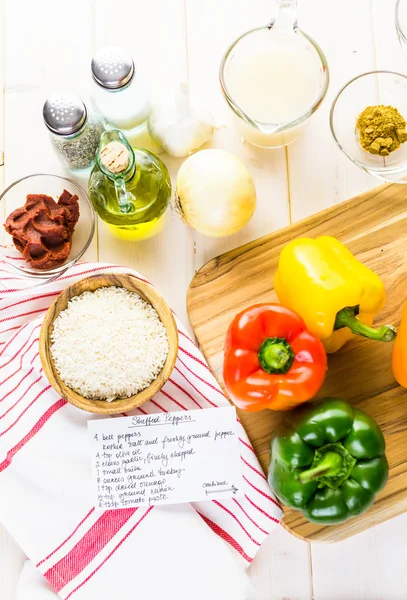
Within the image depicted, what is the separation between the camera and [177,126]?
1.31 m

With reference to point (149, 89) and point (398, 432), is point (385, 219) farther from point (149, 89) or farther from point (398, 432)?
point (149, 89)

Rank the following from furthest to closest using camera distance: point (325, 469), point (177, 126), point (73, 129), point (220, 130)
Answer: point (220, 130) → point (177, 126) → point (73, 129) → point (325, 469)

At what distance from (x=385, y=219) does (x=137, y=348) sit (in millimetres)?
539

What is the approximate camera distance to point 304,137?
141cm

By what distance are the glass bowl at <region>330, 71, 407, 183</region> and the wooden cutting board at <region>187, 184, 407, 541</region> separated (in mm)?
48

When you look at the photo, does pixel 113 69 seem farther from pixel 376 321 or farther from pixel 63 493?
pixel 63 493

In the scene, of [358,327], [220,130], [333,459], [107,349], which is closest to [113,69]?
[220,130]

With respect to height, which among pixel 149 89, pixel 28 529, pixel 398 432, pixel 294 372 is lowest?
pixel 28 529

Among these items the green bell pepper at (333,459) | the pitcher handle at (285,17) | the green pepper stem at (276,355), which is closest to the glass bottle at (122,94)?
the pitcher handle at (285,17)

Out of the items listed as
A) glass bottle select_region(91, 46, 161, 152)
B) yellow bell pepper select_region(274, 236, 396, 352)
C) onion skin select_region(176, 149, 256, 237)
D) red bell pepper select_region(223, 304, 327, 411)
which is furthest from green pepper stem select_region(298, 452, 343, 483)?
glass bottle select_region(91, 46, 161, 152)

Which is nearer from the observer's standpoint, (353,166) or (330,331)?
(330,331)

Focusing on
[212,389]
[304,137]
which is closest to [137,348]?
[212,389]

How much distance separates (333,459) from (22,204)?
0.76 m

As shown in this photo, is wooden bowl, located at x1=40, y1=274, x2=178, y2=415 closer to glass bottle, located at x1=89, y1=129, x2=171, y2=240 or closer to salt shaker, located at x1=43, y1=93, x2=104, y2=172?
glass bottle, located at x1=89, y1=129, x2=171, y2=240
